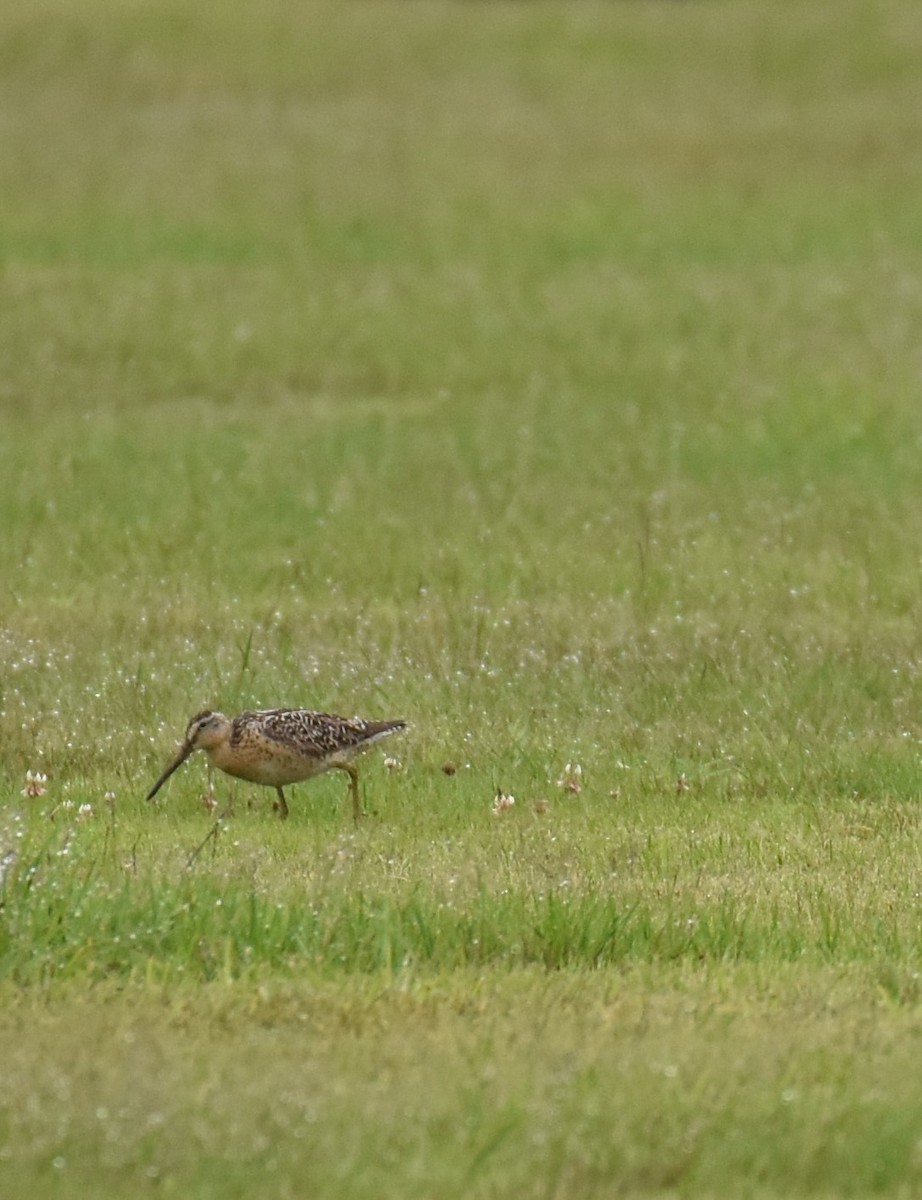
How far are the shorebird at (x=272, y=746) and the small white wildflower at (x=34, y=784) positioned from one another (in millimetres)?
424

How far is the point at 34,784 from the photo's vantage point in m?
9.31

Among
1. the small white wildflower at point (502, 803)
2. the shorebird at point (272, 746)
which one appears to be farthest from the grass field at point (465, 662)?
the shorebird at point (272, 746)

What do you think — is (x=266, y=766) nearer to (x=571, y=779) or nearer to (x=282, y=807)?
(x=282, y=807)

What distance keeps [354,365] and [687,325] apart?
134 inches

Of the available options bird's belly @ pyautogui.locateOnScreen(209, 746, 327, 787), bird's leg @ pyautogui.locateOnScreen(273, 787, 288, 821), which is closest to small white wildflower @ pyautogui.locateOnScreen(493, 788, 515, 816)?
bird's belly @ pyautogui.locateOnScreen(209, 746, 327, 787)

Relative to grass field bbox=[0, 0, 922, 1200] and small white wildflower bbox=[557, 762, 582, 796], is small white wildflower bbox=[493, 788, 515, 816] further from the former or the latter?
small white wildflower bbox=[557, 762, 582, 796]

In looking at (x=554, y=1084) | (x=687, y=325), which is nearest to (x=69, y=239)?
(x=687, y=325)

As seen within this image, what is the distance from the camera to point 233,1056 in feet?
21.1

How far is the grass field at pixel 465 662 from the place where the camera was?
20.3 ft

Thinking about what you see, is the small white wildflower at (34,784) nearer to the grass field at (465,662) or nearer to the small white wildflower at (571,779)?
the grass field at (465,662)

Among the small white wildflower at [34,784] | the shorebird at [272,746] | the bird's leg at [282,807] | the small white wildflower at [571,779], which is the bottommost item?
the bird's leg at [282,807]

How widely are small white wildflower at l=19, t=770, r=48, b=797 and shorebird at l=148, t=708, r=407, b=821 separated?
42cm

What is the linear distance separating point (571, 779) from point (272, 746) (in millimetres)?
1322

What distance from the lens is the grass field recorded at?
6.20 m
